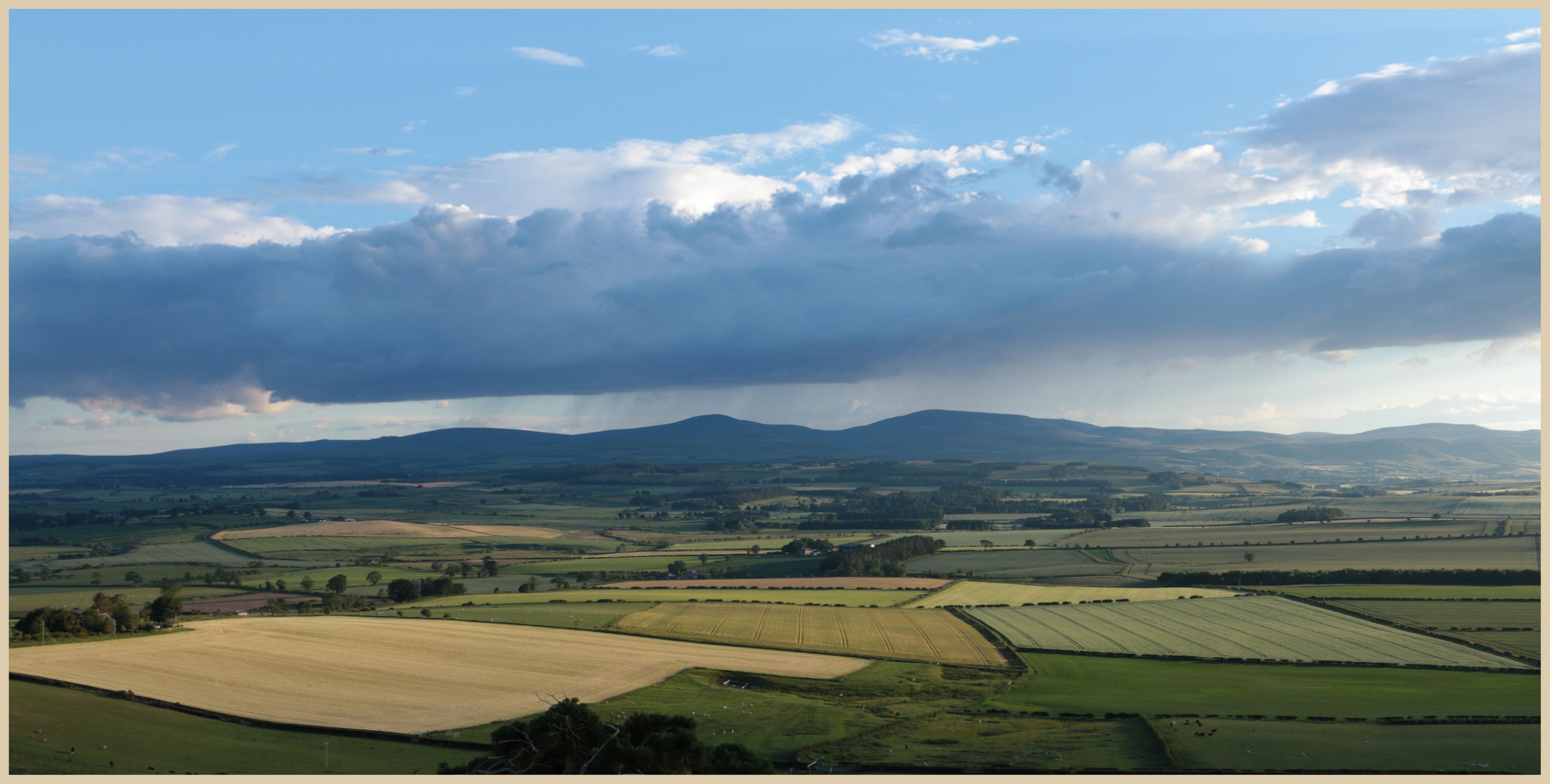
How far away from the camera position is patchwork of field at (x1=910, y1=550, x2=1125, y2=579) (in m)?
108

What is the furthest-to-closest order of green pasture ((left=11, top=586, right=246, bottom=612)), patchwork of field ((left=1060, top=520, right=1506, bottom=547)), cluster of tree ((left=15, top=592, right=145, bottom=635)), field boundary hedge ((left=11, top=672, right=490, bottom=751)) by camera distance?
patchwork of field ((left=1060, top=520, right=1506, bottom=547)) → green pasture ((left=11, top=586, right=246, bottom=612)) → cluster of tree ((left=15, top=592, right=145, bottom=635)) → field boundary hedge ((left=11, top=672, right=490, bottom=751))

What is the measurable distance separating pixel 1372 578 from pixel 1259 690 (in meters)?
49.1

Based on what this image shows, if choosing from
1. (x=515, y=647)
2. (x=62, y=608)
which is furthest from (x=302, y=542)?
(x=515, y=647)

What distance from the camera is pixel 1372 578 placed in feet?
299

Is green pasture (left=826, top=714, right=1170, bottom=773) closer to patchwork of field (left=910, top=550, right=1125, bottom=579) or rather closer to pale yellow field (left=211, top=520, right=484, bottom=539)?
patchwork of field (left=910, top=550, right=1125, bottom=579)

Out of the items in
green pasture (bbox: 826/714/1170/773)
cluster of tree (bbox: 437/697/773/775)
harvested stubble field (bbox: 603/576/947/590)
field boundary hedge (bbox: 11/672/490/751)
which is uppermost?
cluster of tree (bbox: 437/697/773/775)

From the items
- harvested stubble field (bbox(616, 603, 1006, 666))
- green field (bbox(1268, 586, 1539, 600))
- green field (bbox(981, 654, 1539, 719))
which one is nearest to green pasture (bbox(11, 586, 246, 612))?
harvested stubble field (bbox(616, 603, 1006, 666))

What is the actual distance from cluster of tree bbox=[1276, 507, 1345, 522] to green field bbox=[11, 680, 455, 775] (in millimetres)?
152605

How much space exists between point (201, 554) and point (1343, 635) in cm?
12591

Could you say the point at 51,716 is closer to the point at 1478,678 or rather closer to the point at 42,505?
the point at 1478,678

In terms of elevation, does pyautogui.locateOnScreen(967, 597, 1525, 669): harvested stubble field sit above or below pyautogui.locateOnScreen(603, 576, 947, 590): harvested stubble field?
above

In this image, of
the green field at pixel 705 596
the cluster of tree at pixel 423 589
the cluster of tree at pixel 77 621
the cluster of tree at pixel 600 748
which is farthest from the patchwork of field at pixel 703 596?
the cluster of tree at pixel 600 748

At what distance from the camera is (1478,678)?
53.5 metres

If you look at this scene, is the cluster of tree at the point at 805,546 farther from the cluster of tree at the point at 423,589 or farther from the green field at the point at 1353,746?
the green field at the point at 1353,746
